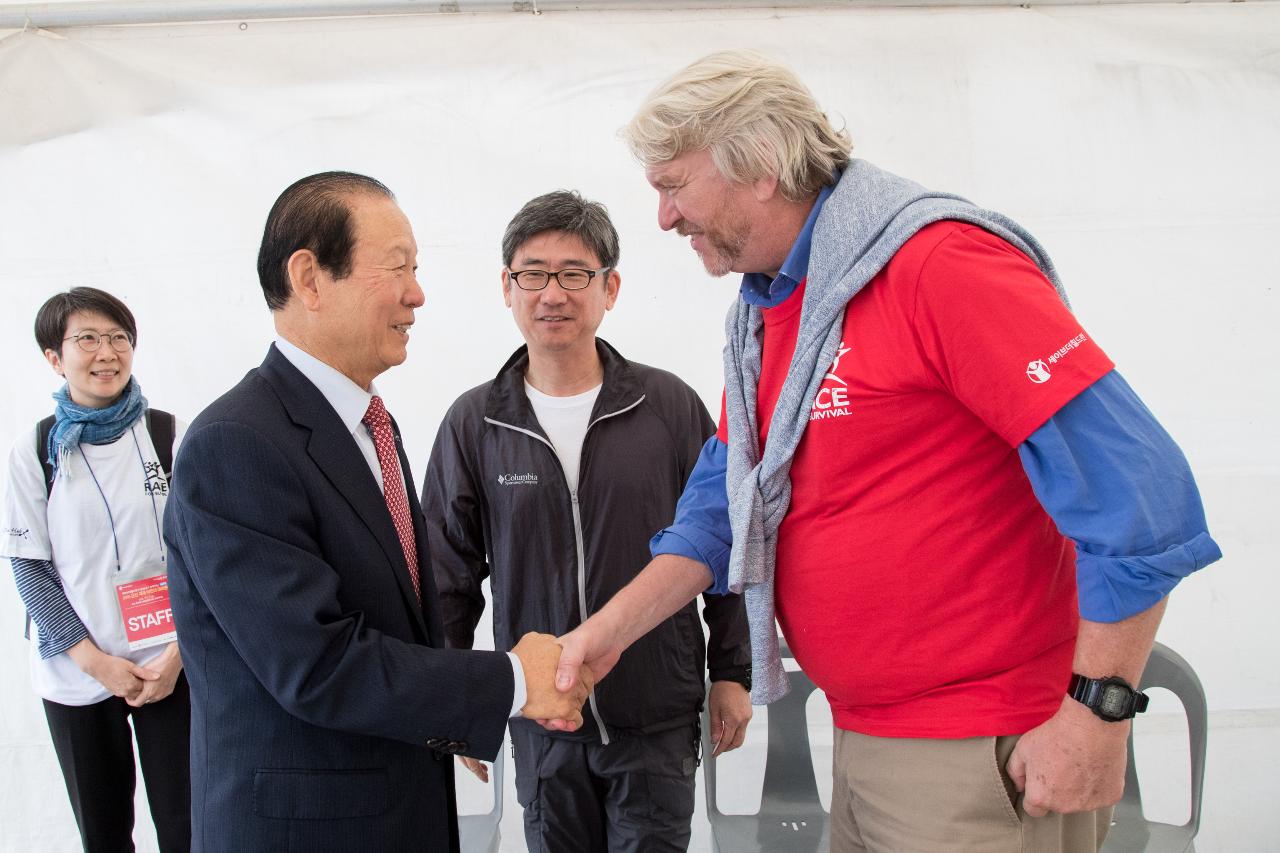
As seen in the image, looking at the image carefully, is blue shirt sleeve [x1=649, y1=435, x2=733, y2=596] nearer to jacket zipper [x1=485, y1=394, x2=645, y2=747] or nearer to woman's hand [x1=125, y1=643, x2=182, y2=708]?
jacket zipper [x1=485, y1=394, x2=645, y2=747]

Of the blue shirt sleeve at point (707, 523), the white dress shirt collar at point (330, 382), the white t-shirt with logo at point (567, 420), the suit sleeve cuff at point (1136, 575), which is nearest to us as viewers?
the suit sleeve cuff at point (1136, 575)

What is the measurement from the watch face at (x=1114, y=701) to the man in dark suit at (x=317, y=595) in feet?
3.18

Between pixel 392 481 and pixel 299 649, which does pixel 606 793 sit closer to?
pixel 392 481

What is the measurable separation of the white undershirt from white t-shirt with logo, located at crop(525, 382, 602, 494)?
852 mm

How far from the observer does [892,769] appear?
1625mm

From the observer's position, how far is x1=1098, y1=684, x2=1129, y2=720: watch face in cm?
136

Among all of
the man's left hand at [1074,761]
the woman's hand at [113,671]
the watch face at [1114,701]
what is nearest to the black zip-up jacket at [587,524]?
the woman's hand at [113,671]

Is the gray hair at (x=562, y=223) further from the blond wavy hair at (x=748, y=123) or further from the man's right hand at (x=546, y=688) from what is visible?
the man's right hand at (x=546, y=688)

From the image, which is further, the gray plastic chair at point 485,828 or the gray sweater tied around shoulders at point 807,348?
the gray plastic chair at point 485,828

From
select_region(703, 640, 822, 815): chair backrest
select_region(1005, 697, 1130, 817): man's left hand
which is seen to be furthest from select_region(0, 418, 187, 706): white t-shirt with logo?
select_region(1005, 697, 1130, 817): man's left hand

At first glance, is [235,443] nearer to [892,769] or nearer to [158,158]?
[892,769]

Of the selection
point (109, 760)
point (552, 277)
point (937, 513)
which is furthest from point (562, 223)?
point (109, 760)

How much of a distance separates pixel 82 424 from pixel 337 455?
6.49 ft

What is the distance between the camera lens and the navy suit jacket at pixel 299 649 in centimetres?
148
